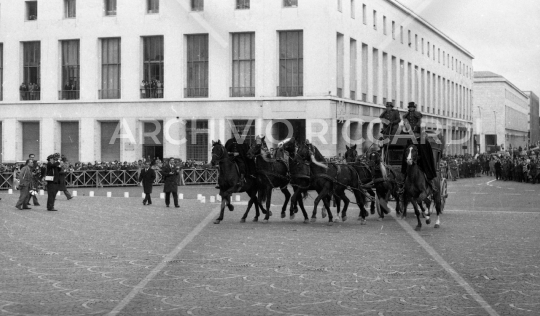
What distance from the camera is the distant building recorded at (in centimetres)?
17875

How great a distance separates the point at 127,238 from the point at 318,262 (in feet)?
17.3

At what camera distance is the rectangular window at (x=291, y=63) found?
5397 cm

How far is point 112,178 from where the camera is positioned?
47469 mm

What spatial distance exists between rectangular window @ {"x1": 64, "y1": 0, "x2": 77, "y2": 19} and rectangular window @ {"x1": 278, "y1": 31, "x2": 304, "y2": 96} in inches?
617

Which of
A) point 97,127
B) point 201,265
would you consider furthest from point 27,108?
point 201,265

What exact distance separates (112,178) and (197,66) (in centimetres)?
1216

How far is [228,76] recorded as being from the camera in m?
55.2

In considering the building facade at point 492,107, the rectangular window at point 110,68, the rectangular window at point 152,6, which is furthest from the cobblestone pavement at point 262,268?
→ the building facade at point 492,107

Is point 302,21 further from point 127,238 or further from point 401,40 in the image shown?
point 127,238

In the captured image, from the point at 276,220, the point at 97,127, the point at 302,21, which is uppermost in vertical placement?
the point at 302,21

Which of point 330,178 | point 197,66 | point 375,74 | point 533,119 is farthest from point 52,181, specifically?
point 533,119

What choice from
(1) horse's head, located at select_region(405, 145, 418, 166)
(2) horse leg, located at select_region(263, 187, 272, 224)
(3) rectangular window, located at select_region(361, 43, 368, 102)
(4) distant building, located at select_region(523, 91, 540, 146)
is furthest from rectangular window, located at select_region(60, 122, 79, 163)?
(4) distant building, located at select_region(523, 91, 540, 146)

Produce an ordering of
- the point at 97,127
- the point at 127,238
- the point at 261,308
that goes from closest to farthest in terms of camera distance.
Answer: the point at 261,308 → the point at 127,238 → the point at 97,127

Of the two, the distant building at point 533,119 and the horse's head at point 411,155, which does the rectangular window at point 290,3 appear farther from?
the distant building at point 533,119
